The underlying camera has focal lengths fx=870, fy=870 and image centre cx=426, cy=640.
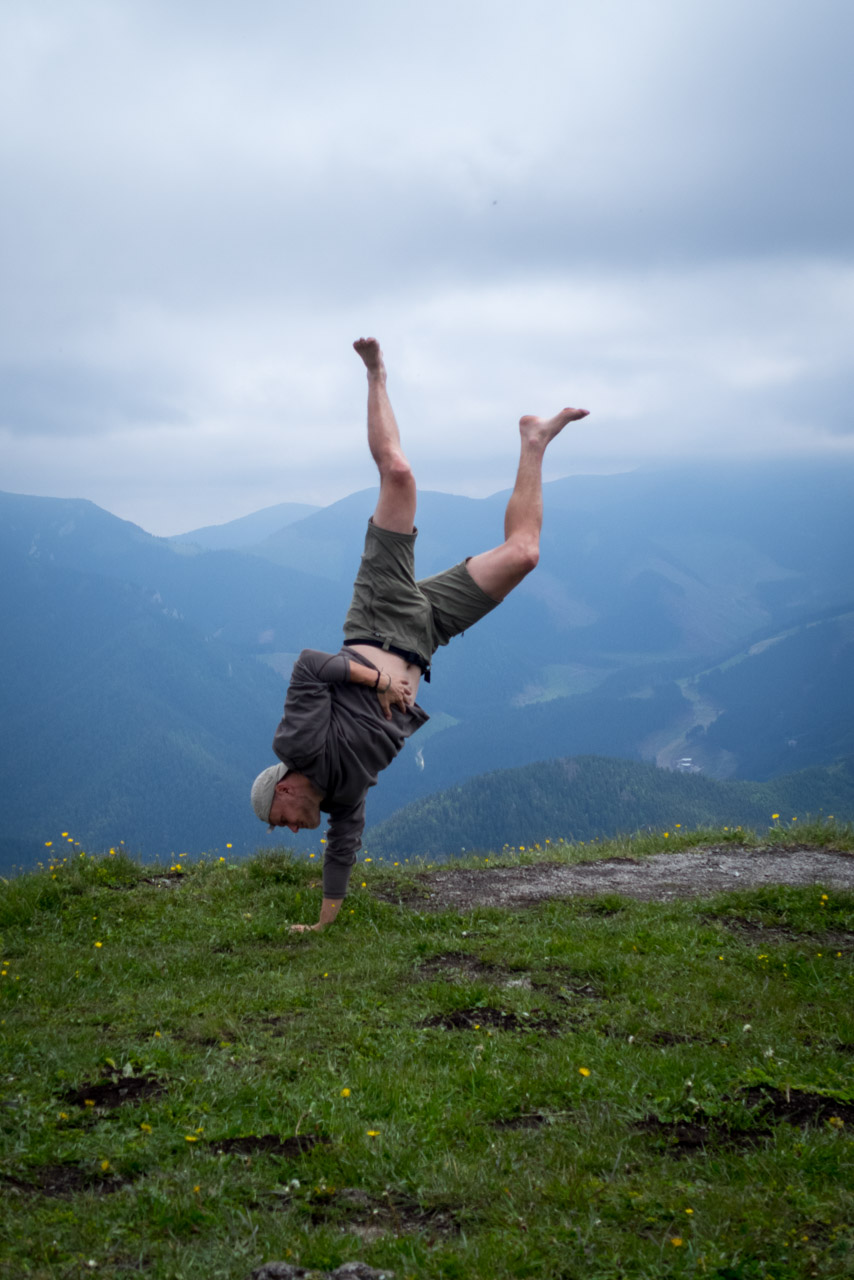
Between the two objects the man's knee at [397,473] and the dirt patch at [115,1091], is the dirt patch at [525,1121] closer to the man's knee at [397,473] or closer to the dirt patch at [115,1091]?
the dirt patch at [115,1091]

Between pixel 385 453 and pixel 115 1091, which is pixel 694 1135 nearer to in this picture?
pixel 115 1091

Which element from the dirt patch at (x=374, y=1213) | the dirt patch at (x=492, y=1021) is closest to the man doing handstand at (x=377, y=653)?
the dirt patch at (x=492, y=1021)

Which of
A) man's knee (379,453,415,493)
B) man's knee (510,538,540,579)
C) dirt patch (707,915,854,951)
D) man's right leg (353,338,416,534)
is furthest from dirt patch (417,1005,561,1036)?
man's knee (379,453,415,493)

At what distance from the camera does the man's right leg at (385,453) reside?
727 centimetres

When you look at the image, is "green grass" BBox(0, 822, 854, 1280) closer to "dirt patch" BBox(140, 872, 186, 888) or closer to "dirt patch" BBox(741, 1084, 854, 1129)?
"dirt patch" BBox(741, 1084, 854, 1129)

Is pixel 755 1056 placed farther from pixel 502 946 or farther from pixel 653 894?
pixel 653 894

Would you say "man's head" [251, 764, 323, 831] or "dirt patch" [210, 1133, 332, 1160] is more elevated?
"man's head" [251, 764, 323, 831]

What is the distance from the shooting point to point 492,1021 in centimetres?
594

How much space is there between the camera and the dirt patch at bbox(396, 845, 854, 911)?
371 inches

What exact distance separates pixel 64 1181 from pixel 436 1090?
6.32 feet

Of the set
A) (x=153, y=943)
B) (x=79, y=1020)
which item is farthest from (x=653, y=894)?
(x=79, y=1020)

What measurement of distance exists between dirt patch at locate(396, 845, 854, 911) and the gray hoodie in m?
2.57

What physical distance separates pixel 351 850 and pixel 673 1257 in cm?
504

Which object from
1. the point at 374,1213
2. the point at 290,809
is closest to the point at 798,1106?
the point at 374,1213
